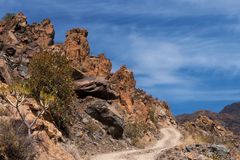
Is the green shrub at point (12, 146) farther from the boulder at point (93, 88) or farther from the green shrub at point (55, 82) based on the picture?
the boulder at point (93, 88)

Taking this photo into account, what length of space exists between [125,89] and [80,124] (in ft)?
111

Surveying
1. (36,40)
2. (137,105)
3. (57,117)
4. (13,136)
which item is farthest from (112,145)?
(137,105)

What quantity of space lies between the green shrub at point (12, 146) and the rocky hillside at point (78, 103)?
0.51 feet

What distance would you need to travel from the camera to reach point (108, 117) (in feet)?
164

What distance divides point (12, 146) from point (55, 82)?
19.4 metres

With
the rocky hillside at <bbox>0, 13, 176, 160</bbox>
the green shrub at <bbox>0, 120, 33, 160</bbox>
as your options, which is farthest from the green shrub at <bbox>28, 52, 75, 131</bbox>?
the green shrub at <bbox>0, 120, 33, 160</bbox>

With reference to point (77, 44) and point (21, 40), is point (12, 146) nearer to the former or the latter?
point (21, 40)

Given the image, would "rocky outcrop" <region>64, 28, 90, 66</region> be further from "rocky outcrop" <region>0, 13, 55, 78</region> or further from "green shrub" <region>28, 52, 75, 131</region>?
"green shrub" <region>28, 52, 75, 131</region>

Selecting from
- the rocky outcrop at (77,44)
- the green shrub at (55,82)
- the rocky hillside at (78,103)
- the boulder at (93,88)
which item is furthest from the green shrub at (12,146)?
the rocky outcrop at (77,44)

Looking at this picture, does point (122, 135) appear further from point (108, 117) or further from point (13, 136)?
point (13, 136)

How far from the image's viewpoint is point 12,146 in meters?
22.5

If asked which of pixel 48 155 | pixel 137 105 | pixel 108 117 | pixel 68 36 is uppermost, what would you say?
pixel 68 36

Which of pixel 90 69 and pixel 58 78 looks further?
pixel 90 69

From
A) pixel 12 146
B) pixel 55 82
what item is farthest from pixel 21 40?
pixel 12 146
